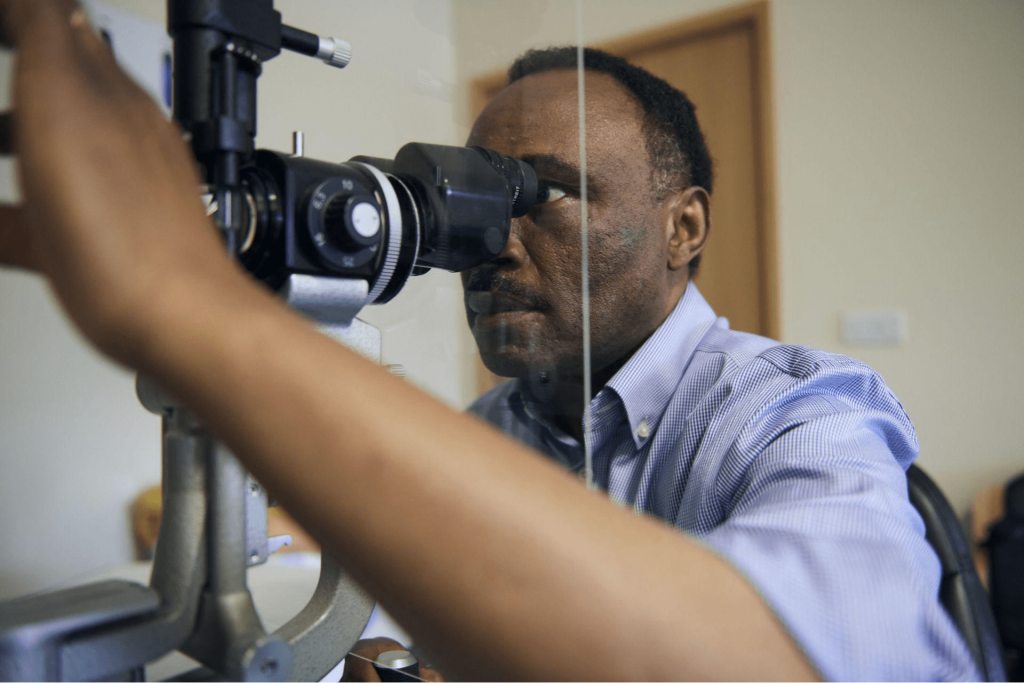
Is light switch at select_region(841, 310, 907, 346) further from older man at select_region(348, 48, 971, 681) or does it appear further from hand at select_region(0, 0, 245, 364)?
hand at select_region(0, 0, 245, 364)

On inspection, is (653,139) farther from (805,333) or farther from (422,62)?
(805,333)

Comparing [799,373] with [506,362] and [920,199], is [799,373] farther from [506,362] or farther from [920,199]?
[920,199]

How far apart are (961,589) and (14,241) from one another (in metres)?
0.87

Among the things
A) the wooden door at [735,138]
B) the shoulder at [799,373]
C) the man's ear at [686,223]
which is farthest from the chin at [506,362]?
the wooden door at [735,138]

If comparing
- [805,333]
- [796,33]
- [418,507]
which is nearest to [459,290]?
[418,507]

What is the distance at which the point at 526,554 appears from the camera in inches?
9.1

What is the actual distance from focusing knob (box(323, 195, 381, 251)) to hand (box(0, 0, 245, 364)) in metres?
0.08

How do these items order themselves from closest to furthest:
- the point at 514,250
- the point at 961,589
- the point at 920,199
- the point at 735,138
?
the point at 514,250 < the point at 961,589 < the point at 920,199 < the point at 735,138

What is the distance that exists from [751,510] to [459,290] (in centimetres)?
24

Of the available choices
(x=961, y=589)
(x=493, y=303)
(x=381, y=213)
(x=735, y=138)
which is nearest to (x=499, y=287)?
(x=493, y=303)

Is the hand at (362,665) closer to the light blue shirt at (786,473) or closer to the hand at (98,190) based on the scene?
the light blue shirt at (786,473)

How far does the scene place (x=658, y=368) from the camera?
0.66m

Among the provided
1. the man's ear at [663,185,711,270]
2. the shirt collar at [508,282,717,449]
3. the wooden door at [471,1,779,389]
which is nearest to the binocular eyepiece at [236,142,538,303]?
the shirt collar at [508,282,717,449]

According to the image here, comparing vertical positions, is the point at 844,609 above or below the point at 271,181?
below
